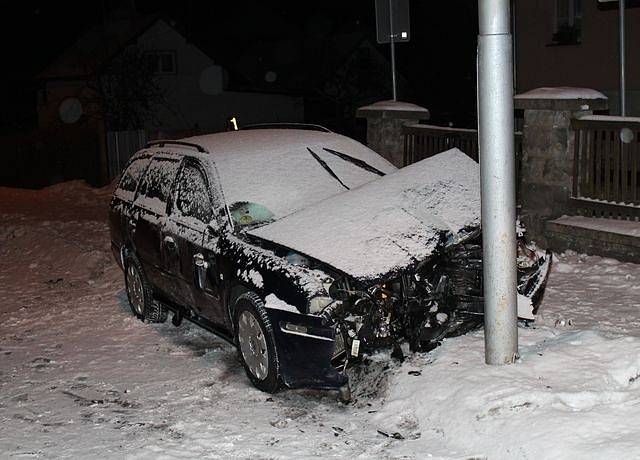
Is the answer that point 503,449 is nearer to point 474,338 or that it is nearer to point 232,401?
point 474,338

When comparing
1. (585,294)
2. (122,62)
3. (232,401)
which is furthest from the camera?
(122,62)

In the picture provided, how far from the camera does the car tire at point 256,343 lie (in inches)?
241

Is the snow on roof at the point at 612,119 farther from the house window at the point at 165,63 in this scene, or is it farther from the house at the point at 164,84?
the house window at the point at 165,63

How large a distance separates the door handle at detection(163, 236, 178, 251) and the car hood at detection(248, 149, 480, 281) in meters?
1.13

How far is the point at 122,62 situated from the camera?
36656 mm

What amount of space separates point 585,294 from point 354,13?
4949cm

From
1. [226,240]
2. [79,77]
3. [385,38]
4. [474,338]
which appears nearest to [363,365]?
[474,338]

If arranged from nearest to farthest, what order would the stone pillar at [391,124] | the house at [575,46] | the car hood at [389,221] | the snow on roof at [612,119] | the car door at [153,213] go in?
the car hood at [389,221], the car door at [153,213], the snow on roof at [612,119], the stone pillar at [391,124], the house at [575,46]

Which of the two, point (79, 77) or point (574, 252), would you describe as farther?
point (79, 77)

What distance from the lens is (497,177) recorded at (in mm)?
5672

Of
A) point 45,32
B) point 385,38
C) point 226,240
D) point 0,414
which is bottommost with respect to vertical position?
point 0,414

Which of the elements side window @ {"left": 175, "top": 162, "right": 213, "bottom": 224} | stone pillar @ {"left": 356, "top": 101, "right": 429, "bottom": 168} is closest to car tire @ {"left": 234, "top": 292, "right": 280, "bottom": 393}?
side window @ {"left": 175, "top": 162, "right": 213, "bottom": 224}

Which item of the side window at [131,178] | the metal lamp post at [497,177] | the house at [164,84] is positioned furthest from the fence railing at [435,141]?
the house at [164,84]

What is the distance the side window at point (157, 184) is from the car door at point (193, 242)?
0.21 metres
